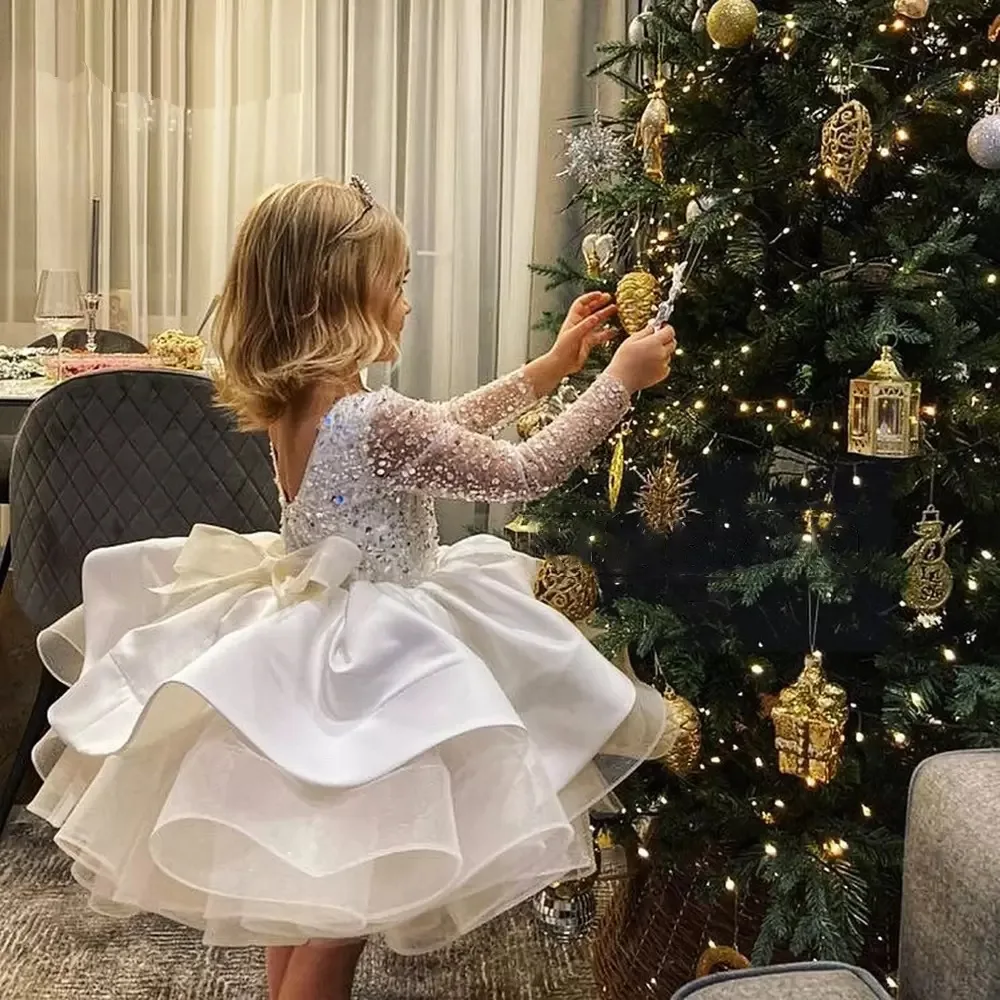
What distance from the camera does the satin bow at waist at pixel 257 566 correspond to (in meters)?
1.42

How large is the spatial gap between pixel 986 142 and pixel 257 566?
933mm

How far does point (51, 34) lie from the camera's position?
10.5 feet

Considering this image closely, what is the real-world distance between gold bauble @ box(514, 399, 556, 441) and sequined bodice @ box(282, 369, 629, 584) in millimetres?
265

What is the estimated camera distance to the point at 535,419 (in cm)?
175

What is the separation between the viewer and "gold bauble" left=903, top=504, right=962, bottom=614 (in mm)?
1378

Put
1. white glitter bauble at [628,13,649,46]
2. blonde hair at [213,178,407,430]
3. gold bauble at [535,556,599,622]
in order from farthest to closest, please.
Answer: white glitter bauble at [628,13,649,46]
gold bauble at [535,556,599,622]
blonde hair at [213,178,407,430]

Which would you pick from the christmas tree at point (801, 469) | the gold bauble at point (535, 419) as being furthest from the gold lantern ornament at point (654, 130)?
the gold bauble at point (535, 419)

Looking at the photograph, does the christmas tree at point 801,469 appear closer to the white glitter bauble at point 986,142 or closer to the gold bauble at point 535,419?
the white glitter bauble at point 986,142

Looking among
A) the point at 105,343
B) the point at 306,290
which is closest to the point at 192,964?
the point at 306,290

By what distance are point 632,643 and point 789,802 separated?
0.26 meters

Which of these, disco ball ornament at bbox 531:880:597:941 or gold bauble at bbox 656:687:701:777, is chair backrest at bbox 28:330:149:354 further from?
gold bauble at bbox 656:687:701:777

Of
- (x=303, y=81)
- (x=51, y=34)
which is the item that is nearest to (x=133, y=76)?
(x=51, y=34)

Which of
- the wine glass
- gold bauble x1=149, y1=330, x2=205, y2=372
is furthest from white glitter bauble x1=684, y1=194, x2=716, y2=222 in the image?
the wine glass

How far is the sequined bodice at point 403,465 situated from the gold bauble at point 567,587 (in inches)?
5.3
